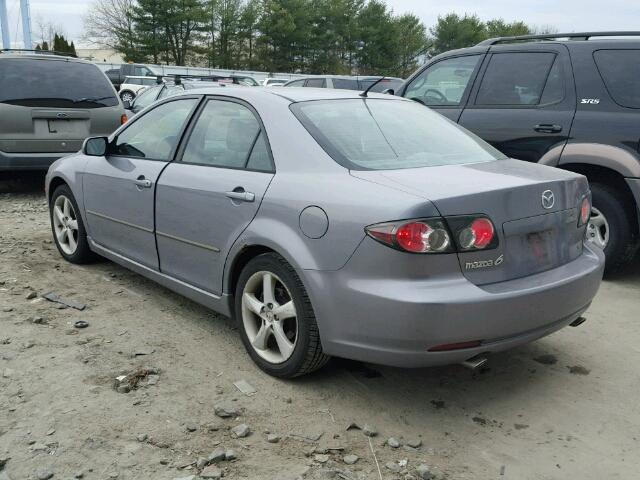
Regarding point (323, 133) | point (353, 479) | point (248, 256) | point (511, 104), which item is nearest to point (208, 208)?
point (248, 256)

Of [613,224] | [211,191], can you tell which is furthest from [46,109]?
[613,224]

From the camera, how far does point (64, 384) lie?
11.3ft

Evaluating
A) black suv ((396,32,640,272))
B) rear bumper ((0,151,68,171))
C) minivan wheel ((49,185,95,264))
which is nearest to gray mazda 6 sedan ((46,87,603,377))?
minivan wheel ((49,185,95,264))

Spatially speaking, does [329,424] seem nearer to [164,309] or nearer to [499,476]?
[499,476]

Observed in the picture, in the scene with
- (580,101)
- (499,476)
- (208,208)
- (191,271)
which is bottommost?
(499,476)

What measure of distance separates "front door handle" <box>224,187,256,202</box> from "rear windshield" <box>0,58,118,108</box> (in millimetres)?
5386

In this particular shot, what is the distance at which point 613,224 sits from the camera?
5.39 m

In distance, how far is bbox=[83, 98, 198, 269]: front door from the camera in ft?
14.4

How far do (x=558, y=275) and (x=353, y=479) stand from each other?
4.67ft

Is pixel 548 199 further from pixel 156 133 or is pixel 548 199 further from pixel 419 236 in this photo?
pixel 156 133

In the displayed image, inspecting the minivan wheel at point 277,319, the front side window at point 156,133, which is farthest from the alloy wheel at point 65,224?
the minivan wheel at point 277,319

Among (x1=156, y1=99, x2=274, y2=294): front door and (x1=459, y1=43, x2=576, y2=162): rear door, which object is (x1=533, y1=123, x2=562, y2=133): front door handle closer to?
(x1=459, y1=43, x2=576, y2=162): rear door

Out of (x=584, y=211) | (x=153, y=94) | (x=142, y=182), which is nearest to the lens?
(x=584, y=211)

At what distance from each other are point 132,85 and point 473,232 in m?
27.5
